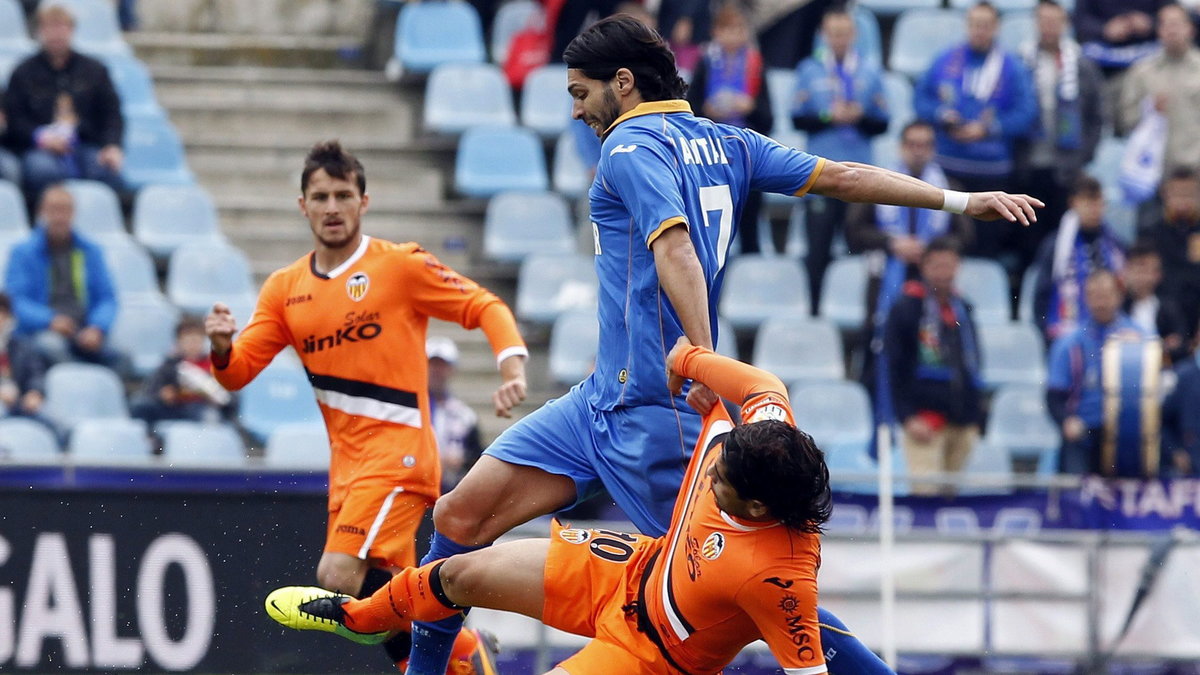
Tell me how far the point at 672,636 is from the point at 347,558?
1.83m

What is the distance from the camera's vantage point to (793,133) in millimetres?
15148

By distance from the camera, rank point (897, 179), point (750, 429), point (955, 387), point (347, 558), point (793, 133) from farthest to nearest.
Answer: point (793, 133), point (955, 387), point (347, 558), point (897, 179), point (750, 429)

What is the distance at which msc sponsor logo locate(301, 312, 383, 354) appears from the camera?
7.86m

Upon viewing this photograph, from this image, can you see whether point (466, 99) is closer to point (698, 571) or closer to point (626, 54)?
point (626, 54)

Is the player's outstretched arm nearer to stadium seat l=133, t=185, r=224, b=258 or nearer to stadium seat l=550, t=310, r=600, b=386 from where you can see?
stadium seat l=550, t=310, r=600, b=386

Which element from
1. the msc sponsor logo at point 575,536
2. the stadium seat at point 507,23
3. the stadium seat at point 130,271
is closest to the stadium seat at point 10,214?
the stadium seat at point 130,271

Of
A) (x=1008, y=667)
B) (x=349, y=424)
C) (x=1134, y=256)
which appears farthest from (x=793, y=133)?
(x=349, y=424)

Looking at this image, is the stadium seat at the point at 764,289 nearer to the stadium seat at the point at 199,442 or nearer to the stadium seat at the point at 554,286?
the stadium seat at the point at 554,286

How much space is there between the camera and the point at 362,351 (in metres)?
7.86

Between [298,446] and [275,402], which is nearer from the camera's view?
[298,446]

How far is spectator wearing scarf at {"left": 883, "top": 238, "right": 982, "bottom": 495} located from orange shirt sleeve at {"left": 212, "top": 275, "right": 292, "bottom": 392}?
210 inches

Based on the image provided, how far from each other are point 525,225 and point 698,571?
819cm

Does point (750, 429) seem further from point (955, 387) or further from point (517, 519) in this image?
point (955, 387)

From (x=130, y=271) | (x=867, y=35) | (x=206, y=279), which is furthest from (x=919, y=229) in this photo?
(x=130, y=271)
